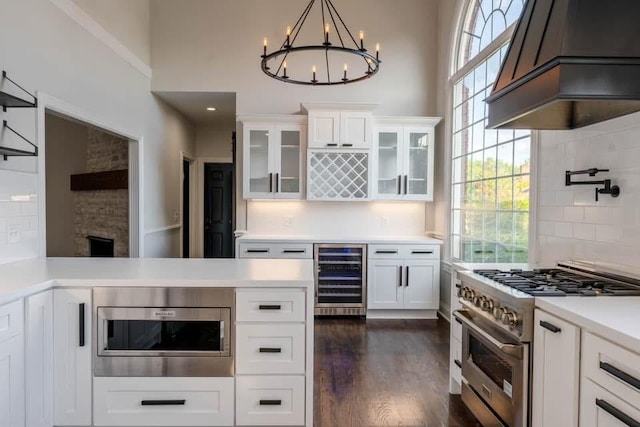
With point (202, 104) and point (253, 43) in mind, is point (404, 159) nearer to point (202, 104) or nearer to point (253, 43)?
point (253, 43)

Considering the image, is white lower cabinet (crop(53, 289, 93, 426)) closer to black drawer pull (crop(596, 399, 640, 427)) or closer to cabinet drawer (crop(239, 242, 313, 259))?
black drawer pull (crop(596, 399, 640, 427))

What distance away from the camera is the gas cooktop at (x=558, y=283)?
1.73 metres

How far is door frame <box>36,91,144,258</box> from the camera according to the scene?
281cm

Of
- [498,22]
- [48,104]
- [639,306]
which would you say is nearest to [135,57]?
[48,104]

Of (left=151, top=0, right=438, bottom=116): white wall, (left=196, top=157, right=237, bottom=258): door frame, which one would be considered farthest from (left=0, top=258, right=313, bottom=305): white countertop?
(left=196, top=157, right=237, bottom=258): door frame

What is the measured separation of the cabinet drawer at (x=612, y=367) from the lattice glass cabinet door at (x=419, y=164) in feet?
11.0

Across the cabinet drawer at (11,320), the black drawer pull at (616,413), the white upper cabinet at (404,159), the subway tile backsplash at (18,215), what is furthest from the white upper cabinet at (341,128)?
the black drawer pull at (616,413)

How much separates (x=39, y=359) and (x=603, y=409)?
8.16 ft

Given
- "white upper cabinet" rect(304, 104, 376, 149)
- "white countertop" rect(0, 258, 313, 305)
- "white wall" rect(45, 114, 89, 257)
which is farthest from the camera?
"white wall" rect(45, 114, 89, 257)

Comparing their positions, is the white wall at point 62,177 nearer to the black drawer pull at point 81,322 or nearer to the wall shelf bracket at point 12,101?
the wall shelf bracket at point 12,101

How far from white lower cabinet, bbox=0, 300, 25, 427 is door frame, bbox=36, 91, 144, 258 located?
1.21 metres

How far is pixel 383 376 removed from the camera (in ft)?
9.64

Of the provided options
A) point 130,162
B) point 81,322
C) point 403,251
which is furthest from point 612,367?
point 130,162

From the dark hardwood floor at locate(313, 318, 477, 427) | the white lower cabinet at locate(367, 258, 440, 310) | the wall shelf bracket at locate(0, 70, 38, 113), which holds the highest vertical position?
the wall shelf bracket at locate(0, 70, 38, 113)
